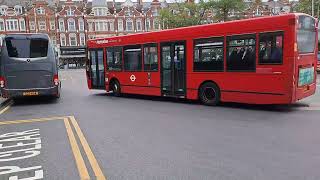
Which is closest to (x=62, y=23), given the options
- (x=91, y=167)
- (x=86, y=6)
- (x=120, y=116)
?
(x=86, y=6)

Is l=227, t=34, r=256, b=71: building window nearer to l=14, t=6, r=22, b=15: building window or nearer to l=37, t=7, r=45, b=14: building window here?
l=37, t=7, r=45, b=14: building window

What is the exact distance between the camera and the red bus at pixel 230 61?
32.5ft

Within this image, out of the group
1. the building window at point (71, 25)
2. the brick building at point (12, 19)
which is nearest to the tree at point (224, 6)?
the building window at point (71, 25)

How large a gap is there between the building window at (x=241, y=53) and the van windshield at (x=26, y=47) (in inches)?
320

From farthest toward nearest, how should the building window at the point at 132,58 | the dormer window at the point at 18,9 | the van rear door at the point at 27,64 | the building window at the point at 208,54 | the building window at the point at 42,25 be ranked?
the building window at the point at 42,25 → the dormer window at the point at 18,9 → the building window at the point at 132,58 → the van rear door at the point at 27,64 → the building window at the point at 208,54

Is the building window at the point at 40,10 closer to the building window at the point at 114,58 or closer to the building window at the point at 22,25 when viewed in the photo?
the building window at the point at 22,25

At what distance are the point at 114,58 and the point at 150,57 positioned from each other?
9.06 ft

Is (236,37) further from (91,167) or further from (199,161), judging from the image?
(91,167)

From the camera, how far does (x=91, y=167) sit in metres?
5.49

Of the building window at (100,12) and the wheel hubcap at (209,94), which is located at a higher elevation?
the building window at (100,12)

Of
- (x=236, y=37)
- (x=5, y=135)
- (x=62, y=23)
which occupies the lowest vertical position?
(x=5, y=135)

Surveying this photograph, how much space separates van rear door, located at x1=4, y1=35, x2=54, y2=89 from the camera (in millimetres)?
13702

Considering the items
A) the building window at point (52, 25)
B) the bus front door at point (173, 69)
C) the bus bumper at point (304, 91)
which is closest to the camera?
the bus bumper at point (304, 91)

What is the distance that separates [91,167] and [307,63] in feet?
26.5
